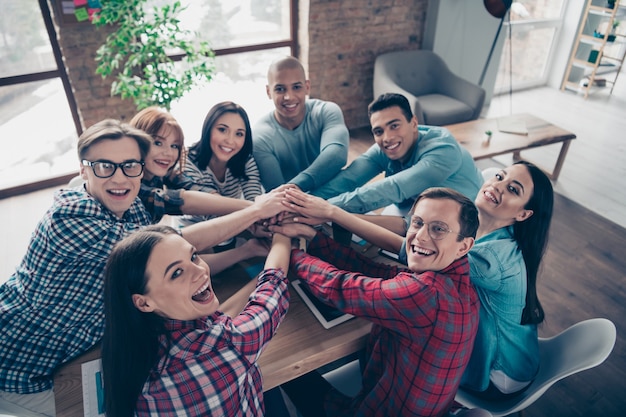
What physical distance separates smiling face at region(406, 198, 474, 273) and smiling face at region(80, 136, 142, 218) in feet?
3.22

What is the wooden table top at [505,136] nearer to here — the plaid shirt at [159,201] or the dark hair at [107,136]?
the plaid shirt at [159,201]

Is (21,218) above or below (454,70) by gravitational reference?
below

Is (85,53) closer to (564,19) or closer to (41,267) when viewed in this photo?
(41,267)

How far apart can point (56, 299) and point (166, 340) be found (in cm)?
49

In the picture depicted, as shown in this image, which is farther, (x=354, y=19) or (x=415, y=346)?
(x=354, y=19)

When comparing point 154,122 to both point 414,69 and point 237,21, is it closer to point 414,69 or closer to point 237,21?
point 237,21

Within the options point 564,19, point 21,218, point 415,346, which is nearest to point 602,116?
point 564,19

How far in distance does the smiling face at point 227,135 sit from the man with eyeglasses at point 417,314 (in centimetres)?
86

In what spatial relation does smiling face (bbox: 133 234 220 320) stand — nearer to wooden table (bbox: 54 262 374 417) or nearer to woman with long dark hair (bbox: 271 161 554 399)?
wooden table (bbox: 54 262 374 417)

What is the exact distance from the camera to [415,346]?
1265mm

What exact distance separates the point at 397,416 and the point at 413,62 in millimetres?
4285

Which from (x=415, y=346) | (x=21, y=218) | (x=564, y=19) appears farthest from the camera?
(x=564, y=19)

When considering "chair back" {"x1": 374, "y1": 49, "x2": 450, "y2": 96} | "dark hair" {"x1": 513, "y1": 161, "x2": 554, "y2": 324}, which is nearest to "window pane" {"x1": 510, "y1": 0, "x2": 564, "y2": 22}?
"chair back" {"x1": 374, "y1": 49, "x2": 450, "y2": 96}

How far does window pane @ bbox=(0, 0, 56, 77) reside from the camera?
343cm
